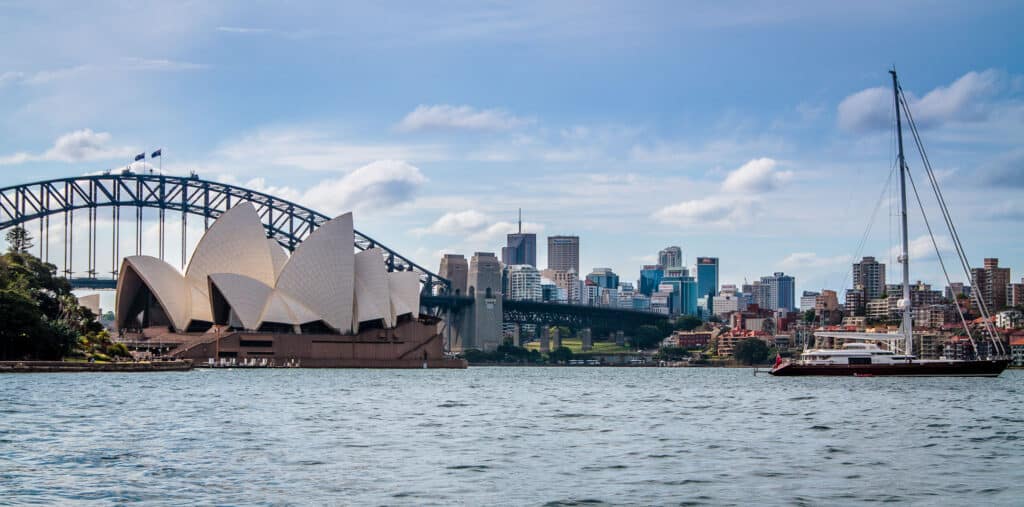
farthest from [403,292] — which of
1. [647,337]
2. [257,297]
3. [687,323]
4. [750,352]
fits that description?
[687,323]

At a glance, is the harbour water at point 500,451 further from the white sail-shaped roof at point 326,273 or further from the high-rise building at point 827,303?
the high-rise building at point 827,303

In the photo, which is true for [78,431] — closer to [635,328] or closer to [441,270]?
[441,270]

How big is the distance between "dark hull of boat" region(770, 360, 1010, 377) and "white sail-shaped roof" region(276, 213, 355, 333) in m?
40.0

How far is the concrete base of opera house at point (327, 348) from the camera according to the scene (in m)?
95.0

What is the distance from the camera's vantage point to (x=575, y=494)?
19.5m

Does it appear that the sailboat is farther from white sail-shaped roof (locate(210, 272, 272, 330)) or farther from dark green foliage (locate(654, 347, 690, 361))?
dark green foliage (locate(654, 347, 690, 361))

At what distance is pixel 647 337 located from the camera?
182 meters

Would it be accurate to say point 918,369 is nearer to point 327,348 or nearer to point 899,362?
point 899,362

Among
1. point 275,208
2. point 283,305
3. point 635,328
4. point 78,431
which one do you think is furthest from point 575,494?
point 635,328

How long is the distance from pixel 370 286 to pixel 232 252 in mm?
12135

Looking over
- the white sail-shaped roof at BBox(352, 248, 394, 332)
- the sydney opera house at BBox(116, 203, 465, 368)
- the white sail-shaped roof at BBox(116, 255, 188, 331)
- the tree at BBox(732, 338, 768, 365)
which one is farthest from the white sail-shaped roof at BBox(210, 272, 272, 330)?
the tree at BBox(732, 338, 768, 365)

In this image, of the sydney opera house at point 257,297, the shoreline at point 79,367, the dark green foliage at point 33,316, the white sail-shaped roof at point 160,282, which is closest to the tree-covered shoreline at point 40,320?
the dark green foliage at point 33,316

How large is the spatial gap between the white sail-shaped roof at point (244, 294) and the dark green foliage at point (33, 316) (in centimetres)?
971

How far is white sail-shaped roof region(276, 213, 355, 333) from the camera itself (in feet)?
313
